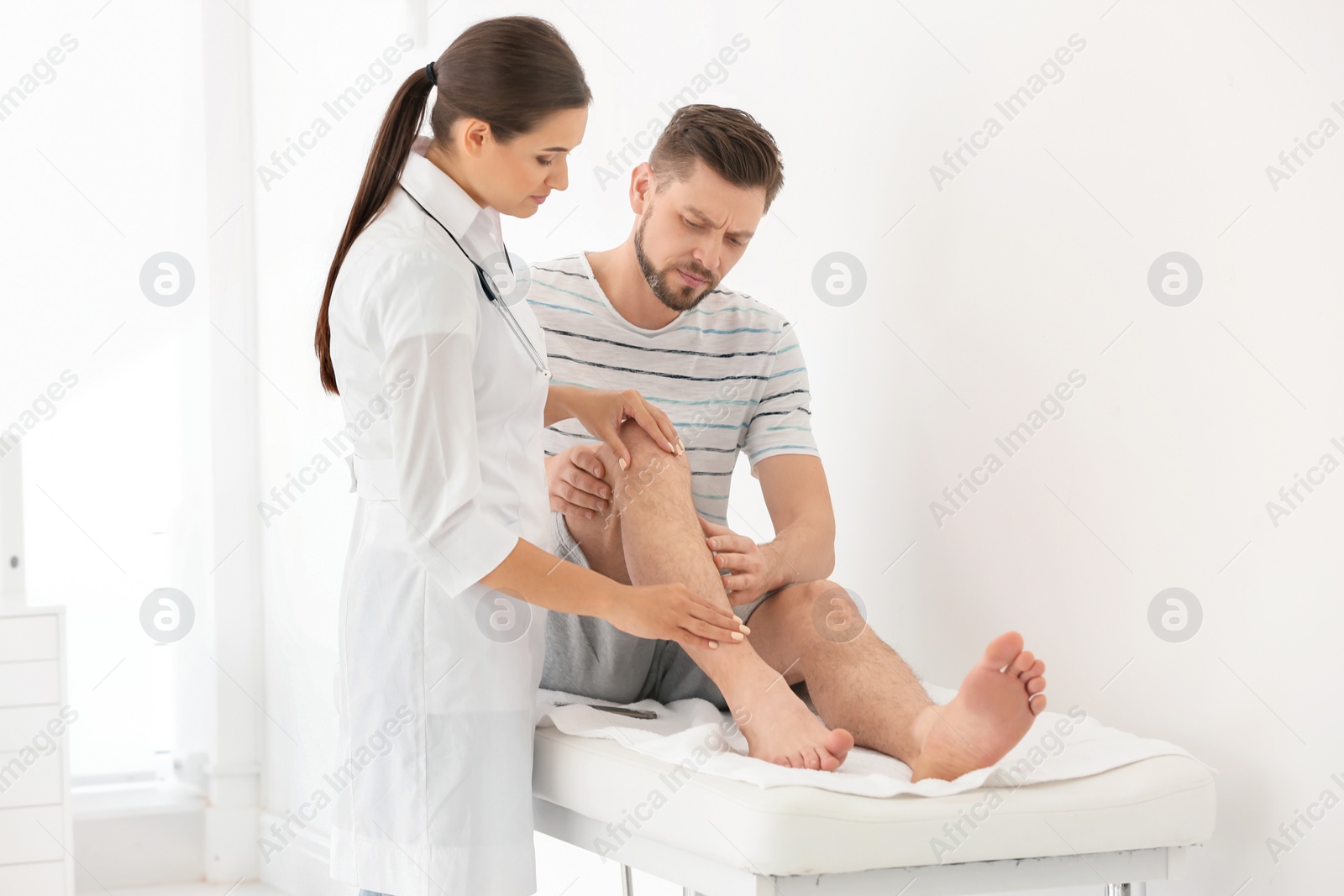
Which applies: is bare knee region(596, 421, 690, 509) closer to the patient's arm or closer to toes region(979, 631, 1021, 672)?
the patient's arm

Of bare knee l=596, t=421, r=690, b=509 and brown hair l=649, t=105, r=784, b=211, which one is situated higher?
brown hair l=649, t=105, r=784, b=211

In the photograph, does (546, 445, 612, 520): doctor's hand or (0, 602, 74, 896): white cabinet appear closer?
(546, 445, 612, 520): doctor's hand

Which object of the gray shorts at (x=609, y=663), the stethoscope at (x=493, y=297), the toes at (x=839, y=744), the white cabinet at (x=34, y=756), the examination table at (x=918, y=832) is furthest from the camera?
the white cabinet at (x=34, y=756)

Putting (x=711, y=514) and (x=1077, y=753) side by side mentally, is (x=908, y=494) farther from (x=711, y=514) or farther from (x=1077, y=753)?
(x=1077, y=753)

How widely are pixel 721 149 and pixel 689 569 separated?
546 millimetres

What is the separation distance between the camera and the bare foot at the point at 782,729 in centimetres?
105

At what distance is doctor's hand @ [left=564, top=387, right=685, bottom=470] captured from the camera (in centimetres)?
129

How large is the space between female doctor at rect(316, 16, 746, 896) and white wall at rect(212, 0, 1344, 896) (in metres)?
0.46

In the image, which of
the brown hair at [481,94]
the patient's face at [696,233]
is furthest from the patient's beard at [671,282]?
the brown hair at [481,94]

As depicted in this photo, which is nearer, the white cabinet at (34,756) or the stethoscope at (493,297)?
the stethoscope at (493,297)

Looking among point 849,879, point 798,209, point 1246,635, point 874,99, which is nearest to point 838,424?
point 798,209

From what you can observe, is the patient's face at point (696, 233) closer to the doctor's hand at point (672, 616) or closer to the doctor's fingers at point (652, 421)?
the doctor's fingers at point (652, 421)

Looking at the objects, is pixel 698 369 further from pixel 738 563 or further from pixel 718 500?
pixel 738 563

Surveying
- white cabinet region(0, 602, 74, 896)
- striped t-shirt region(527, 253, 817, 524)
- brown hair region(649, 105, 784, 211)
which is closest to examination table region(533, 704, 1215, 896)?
striped t-shirt region(527, 253, 817, 524)
